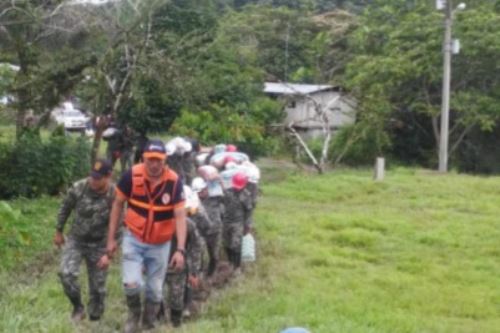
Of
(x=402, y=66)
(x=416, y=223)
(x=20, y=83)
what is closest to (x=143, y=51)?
(x=20, y=83)

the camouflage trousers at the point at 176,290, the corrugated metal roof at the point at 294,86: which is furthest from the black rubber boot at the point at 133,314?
the corrugated metal roof at the point at 294,86

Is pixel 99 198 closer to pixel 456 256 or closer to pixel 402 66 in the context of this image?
pixel 456 256

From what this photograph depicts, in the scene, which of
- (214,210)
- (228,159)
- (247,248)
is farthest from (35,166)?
(214,210)

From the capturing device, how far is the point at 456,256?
12.0 meters

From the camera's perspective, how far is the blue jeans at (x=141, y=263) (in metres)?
6.95

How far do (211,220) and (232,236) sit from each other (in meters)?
0.89

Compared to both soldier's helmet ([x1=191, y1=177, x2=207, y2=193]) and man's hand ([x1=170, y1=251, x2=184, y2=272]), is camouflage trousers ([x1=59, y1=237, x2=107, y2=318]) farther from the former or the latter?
soldier's helmet ([x1=191, y1=177, x2=207, y2=193])

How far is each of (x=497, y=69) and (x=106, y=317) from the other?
25142mm

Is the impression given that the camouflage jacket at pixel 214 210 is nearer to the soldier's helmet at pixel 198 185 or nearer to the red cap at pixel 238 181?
the soldier's helmet at pixel 198 185

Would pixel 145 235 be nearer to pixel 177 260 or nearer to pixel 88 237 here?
pixel 177 260

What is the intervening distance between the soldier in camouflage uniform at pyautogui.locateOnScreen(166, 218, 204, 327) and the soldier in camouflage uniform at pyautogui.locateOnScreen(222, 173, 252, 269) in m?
1.74

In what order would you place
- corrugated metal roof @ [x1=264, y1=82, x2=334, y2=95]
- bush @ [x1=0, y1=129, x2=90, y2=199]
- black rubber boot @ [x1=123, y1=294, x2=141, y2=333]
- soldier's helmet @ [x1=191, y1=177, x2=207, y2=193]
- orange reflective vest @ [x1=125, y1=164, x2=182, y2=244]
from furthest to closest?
corrugated metal roof @ [x1=264, y1=82, x2=334, y2=95] < bush @ [x1=0, y1=129, x2=90, y2=199] < soldier's helmet @ [x1=191, y1=177, x2=207, y2=193] < black rubber boot @ [x1=123, y1=294, x2=141, y2=333] < orange reflective vest @ [x1=125, y1=164, x2=182, y2=244]

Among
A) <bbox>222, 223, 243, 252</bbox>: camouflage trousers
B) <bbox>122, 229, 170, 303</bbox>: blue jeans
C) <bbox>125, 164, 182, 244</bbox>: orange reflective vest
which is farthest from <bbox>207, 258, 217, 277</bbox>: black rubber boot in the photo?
<bbox>125, 164, 182, 244</bbox>: orange reflective vest

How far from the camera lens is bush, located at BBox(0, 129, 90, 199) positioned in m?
16.9
